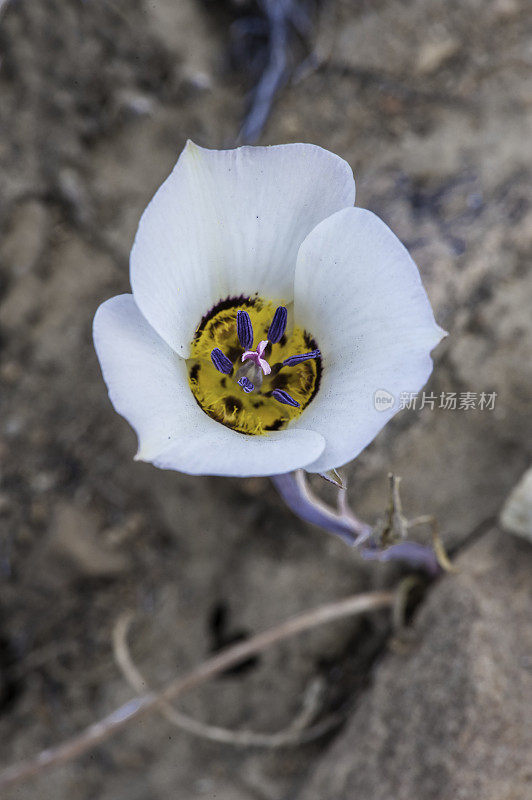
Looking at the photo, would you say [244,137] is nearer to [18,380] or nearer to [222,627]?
[18,380]

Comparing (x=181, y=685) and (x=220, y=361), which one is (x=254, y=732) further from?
(x=220, y=361)

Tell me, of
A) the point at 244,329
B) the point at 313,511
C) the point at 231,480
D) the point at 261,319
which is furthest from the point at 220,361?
the point at 231,480

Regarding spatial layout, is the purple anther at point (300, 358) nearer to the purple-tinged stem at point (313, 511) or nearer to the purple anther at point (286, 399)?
the purple anther at point (286, 399)

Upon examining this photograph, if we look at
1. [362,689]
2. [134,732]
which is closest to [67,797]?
[134,732]

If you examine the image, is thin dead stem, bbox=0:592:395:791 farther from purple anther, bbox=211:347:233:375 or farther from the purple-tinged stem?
purple anther, bbox=211:347:233:375

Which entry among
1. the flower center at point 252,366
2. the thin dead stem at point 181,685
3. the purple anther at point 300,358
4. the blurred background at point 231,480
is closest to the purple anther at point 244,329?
the flower center at point 252,366

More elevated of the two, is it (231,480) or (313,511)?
(313,511)

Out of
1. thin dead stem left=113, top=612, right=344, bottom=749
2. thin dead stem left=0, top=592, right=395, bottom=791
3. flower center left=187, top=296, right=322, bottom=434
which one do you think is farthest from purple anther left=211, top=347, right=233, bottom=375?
thin dead stem left=113, top=612, right=344, bottom=749
